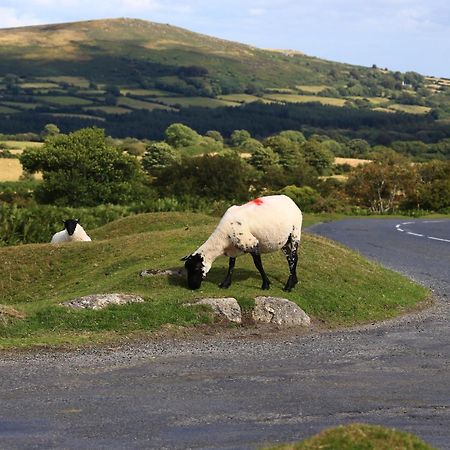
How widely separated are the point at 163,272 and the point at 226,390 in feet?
32.8

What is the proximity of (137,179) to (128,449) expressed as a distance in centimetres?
7515

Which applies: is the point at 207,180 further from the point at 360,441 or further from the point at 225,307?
the point at 360,441

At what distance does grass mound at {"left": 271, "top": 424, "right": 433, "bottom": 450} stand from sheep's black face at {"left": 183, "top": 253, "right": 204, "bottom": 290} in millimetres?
14747

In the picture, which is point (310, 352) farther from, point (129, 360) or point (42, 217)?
point (42, 217)

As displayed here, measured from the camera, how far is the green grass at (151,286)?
63.3 feet

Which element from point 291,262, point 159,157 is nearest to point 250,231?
point 291,262

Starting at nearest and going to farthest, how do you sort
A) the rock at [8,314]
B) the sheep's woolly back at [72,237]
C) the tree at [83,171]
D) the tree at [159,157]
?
1. the rock at [8,314]
2. the sheep's woolly back at [72,237]
3. the tree at [83,171]
4. the tree at [159,157]

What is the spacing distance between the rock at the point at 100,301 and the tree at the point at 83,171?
59696mm

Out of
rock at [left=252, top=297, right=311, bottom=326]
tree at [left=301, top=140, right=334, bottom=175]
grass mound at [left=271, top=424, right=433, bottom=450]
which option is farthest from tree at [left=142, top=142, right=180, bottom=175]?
grass mound at [left=271, top=424, right=433, bottom=450]

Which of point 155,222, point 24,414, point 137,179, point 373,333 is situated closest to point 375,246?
point 155,222

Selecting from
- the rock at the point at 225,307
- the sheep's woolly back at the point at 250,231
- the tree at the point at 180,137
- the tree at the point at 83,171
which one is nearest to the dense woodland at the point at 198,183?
the tree at the point at 83,171

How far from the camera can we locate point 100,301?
20.3 metres

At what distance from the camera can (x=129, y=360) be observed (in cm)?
1642

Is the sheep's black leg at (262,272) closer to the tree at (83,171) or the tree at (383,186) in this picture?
the tree at (83,171)
